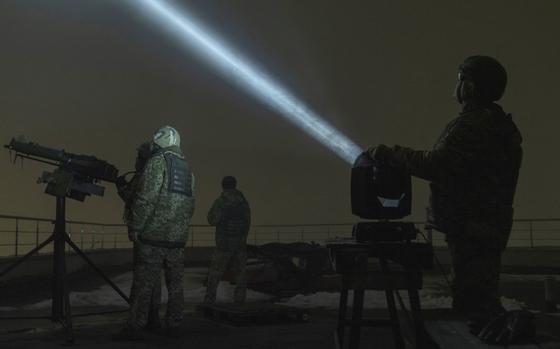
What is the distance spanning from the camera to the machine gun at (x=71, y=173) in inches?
213

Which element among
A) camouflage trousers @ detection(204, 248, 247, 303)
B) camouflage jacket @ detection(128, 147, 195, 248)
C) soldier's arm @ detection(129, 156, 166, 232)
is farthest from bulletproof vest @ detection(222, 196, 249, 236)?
soldier's arm @ detection(129, 156, 166, 232)

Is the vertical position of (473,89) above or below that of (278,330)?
above

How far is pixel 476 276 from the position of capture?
8.67 ft

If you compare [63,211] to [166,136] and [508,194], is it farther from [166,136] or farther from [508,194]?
[508,194]

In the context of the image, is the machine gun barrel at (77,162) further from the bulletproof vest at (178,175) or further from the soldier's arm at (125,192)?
the bulletproof vest at (178,175)

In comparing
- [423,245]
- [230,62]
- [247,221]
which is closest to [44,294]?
[247,221]

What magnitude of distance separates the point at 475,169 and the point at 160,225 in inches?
119

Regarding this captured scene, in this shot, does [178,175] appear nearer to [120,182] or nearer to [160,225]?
[160,225]

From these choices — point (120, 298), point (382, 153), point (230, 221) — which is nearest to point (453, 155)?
point (382, 153)

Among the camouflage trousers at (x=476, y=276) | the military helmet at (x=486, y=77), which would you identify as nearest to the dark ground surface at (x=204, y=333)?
the camouflage trousers at (x=476, y=276)

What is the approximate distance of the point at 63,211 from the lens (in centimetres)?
563

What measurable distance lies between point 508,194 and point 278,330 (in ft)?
11.0

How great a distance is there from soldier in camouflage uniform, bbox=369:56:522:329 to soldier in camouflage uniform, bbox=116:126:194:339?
2695mm

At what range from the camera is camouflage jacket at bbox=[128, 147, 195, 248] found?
4902 mm
